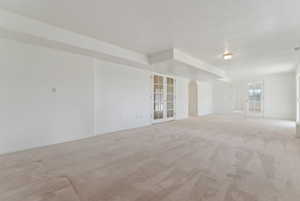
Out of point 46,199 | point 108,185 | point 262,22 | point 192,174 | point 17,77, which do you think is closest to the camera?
point 46,199

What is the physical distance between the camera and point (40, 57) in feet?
11.5

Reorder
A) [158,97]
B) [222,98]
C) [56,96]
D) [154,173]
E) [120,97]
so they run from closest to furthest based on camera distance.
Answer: [154,173] → [56,96] → [120,97] → [158,97] → [222,98]

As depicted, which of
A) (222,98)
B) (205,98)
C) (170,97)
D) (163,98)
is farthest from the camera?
(222,98)

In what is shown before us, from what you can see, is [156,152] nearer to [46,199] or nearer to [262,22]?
[46,199]

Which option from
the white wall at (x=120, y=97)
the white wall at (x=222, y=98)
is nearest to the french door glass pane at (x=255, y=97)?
the white wall at (x=222, y=98)

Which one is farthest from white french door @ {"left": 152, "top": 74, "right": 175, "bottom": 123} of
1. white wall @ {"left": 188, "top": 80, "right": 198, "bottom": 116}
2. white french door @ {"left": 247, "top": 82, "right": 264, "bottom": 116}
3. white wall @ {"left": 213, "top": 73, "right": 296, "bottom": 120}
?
white french door @ {"left": 247, "top": 82, "right": 264, "bottom": 116}

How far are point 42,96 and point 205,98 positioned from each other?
969cm

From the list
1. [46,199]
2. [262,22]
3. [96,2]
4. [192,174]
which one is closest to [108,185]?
[46,199]

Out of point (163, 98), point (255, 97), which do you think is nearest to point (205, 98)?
point (255, 97)

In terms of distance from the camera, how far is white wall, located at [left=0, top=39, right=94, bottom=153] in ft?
10.1

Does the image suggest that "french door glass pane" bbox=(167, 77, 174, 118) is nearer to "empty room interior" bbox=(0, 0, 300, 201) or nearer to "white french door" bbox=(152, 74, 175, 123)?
"white french door" bbox=(152, 74, 175, 123)

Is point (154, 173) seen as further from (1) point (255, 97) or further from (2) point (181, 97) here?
(1) point (255, 97)

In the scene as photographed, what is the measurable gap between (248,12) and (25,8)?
13.2ft

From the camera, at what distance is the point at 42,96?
3.53 m
